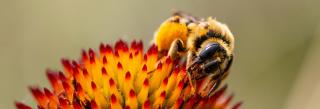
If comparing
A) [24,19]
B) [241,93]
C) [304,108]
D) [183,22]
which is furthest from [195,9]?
[183,22]

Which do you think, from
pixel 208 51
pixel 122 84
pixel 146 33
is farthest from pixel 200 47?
pixel 146 33

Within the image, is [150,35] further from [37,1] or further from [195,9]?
[37,1]

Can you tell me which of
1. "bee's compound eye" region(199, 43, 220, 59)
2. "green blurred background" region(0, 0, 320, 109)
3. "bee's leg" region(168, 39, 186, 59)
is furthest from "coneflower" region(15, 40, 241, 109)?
"green blurred background" region(0, 0, 320, 109)

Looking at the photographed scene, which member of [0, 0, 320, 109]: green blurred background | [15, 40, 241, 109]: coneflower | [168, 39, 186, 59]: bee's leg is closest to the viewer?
[15, 40, 241, 109]: coneflower

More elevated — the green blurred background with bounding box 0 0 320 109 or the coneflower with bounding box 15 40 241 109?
the green blurred background with bounding box 0 0 320 109

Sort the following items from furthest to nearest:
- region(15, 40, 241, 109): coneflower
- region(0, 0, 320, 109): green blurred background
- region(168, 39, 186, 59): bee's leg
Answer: region(0, 0, 320, 109): green blurred background < region(168, 39, 186, 59): bee's leg < region(15, 40, 241, 109): coneflower

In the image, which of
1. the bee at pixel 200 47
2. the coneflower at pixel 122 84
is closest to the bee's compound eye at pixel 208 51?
the bee at pixel 200 47

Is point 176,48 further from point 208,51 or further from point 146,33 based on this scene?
point 146,33

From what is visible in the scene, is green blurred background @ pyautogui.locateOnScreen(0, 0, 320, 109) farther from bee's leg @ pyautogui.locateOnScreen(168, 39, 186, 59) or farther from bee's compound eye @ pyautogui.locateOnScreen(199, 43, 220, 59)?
bee's compound eye @ pyautogui.locateOnScreen(199, 43, 220, 59)
